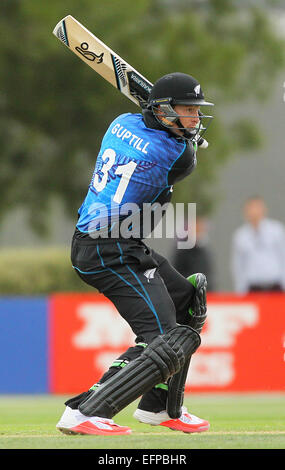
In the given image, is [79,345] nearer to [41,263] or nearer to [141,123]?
[41,263]

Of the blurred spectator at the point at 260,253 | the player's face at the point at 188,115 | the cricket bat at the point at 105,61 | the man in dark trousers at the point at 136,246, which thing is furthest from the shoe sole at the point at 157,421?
the blurred spectator at the point at 260,253

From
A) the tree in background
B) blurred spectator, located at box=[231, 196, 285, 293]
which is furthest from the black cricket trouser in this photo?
the tree in background

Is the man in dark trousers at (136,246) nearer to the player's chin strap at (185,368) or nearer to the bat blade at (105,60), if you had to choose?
the player's chin strap at (185,368)

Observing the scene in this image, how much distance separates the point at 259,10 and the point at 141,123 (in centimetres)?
1274

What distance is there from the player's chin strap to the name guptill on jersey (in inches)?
35.3

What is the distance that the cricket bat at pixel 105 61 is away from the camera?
22.2 ft

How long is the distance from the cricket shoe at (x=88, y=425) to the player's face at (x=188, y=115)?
1698mm

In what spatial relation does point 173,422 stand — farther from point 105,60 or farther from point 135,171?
point 105,60

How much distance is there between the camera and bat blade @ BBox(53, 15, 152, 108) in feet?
22.2

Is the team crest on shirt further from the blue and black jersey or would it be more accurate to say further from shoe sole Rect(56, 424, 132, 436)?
shoe sole Rect(56, 424, 132, 436)

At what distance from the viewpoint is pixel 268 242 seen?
39.1 feet

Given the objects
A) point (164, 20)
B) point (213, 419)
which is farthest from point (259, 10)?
point (213, 419)

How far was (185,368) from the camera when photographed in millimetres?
6090

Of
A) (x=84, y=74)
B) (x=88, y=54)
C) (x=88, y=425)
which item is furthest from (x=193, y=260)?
(x=88, y=425)
